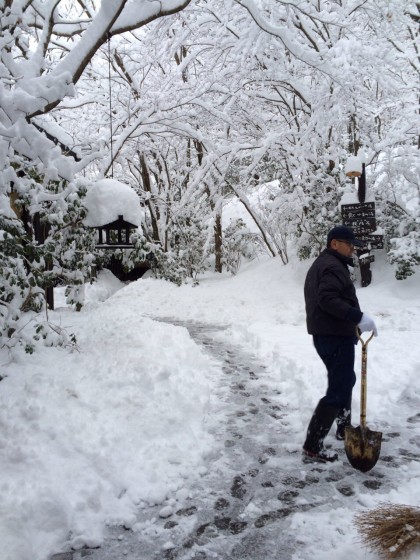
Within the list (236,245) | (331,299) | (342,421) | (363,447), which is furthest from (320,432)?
(236,245)

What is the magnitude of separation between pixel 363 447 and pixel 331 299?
1215mm

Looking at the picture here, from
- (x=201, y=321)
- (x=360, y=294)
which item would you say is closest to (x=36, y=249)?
(x=201, y=321)

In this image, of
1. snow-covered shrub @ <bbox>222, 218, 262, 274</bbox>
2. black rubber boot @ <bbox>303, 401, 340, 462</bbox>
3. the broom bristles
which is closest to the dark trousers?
black rubber boot @ <bbox>303, 401, 340, 462</bbox>

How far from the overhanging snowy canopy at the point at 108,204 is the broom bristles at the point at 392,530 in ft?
16.2

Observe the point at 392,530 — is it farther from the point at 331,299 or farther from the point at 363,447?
the point at 331,299

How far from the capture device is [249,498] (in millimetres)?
3318

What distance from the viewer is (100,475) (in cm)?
346

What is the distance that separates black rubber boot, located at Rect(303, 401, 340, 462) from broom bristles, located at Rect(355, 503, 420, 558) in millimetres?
1155

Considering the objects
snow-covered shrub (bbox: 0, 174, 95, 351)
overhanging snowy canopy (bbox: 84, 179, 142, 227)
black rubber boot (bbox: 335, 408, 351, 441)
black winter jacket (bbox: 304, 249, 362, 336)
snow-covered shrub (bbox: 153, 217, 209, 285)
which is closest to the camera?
black winter jacket (bbox: 304, 249, 362, 336)

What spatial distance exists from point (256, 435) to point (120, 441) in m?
1.35

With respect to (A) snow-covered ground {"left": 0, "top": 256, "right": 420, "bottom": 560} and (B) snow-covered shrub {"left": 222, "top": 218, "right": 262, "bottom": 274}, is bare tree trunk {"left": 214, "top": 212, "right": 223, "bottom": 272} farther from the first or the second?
(A) snow-covered ground {"left": 0, "top": 256, "right": 420, "bottom": 560}

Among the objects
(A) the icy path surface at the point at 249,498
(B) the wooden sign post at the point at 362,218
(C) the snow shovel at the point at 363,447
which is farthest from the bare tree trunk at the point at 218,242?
(C) the snow shovel at the point at 363,447

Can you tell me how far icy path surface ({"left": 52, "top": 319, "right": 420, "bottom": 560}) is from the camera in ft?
9.09

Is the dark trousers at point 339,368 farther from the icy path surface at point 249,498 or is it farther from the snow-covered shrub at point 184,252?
the snow-covered shrub at point 184,252
